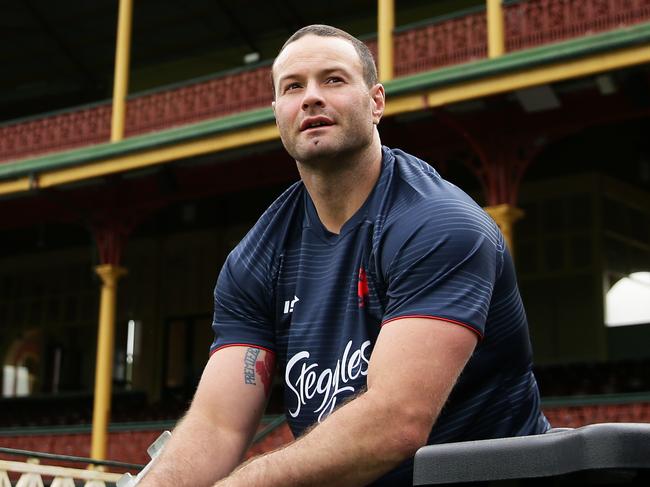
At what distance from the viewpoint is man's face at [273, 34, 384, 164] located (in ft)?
→ 7.95

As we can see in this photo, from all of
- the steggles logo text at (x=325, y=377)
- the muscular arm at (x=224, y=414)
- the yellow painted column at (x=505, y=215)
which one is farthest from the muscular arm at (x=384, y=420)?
the yellow painted column at (x=505, y=215)

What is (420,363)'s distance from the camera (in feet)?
6.99

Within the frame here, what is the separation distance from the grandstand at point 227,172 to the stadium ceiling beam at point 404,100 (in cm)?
2

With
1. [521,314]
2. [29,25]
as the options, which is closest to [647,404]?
[521,314]

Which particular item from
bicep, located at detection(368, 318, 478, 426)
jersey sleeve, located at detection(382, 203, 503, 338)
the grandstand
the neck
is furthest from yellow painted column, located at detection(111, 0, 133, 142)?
bicep, located at detection(368, 318, 478, 426)

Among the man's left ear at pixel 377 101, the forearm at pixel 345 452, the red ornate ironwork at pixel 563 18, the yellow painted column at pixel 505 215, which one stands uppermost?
the red ornate ironwork at pixel 563 18

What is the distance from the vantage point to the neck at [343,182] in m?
2.49

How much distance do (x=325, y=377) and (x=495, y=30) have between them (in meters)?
10.7

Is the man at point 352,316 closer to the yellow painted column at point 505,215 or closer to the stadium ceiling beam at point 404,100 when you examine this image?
the stadium ceiling beam at point 404,100

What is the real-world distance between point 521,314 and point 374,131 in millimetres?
508

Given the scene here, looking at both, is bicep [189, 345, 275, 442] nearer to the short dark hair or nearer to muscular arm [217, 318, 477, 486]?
muscular arm [217, 318, 477, 486]

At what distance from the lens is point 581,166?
15422mm

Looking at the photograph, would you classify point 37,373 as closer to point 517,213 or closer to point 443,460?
point 517,213

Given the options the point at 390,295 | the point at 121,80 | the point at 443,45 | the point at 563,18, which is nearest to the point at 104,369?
the point at 121,80
